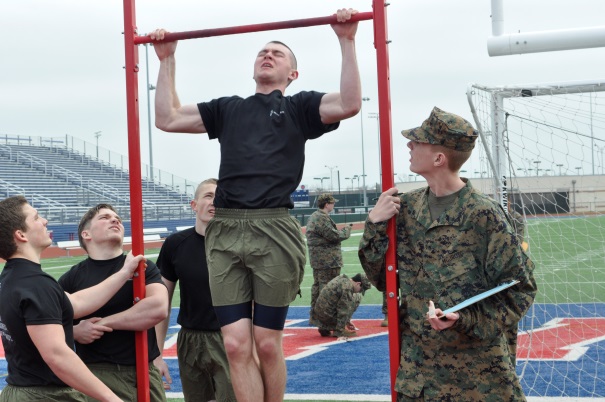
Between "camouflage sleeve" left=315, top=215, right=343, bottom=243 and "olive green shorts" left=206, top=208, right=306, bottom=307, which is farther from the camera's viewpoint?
"camouflage sleeve" left=315, top=215, right=343, bottom=243

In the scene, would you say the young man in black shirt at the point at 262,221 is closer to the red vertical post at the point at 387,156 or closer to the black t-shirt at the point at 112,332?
the red vertical post at the point at 387,156

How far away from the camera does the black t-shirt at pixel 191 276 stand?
15.6 feet

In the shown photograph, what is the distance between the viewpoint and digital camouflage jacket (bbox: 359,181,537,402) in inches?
128

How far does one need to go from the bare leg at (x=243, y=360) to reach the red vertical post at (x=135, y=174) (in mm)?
513

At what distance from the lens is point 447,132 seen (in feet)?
11.0

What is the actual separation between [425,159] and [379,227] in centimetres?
34

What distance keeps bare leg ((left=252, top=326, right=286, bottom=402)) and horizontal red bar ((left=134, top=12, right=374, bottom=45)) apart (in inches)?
52.7

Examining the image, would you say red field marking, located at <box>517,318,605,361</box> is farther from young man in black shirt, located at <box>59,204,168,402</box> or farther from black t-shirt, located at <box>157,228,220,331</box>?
young man in black shirt, located at <box>59,204,168,402</box>

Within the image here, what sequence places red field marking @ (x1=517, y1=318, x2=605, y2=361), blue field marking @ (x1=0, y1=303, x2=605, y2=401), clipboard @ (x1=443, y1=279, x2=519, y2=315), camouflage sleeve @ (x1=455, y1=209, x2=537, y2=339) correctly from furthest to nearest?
red field marking @ (x1=517, y1=318, x2=605, y2=361) → blue field marking @ (x1=0, y1=303, x2=605, y2=401) → camouflage sleeve @ (x1=455, y1=209, x2=537, y2=339) → clipboard @ (x1=443, y1=279, x2=519, y2=315)

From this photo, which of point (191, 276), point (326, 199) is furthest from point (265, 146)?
point (326, 199)

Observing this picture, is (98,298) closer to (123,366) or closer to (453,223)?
(123,366)

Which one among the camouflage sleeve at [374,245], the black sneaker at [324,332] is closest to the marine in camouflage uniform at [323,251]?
the black sneaker at [324,332]

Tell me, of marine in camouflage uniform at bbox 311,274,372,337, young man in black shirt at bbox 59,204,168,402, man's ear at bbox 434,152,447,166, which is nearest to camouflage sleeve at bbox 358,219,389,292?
man's ear at bbox 434,152,447,166

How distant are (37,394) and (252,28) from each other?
1809 mm
